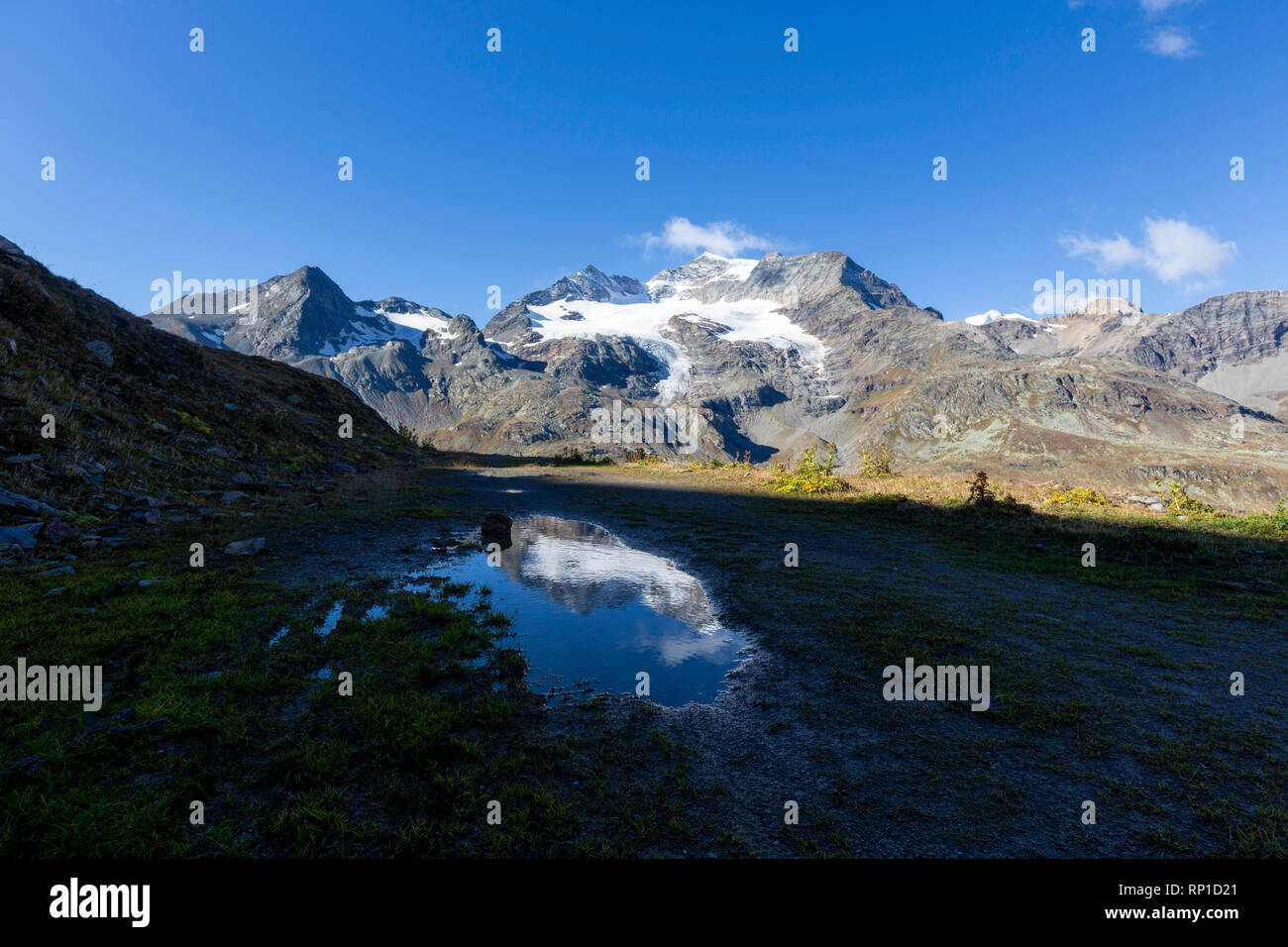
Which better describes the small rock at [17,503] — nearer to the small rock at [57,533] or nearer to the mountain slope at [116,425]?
the mountain slope at [116,425]

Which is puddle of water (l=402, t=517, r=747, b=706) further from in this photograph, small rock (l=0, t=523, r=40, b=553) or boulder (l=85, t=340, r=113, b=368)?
boulder (l=85, t=340, r=113, b=368)

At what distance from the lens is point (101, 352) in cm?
2145

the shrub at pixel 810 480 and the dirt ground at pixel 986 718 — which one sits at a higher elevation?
the shrub at pixel 810 480

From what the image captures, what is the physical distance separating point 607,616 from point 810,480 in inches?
904

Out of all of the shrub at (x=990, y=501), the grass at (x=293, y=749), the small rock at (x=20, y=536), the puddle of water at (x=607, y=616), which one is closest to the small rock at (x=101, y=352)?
the small rock at (x=20, y=536)

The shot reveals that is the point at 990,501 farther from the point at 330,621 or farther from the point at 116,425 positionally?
the point at 116,425

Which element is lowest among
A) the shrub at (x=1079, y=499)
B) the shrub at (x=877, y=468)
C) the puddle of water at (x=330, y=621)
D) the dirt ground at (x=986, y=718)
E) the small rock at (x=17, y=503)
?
the dirt ground at (x=986, y=718)

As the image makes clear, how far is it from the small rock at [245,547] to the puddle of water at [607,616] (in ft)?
12.7

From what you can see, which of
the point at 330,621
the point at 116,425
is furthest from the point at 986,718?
the point at 116,425

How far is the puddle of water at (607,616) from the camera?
314 inches

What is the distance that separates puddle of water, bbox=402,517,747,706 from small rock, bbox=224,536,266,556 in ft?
12.7

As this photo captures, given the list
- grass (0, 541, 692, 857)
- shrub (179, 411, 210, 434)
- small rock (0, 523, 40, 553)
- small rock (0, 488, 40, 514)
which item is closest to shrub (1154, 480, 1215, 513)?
grass (0, 541, 692, 857)

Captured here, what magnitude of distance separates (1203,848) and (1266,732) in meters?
3.14
